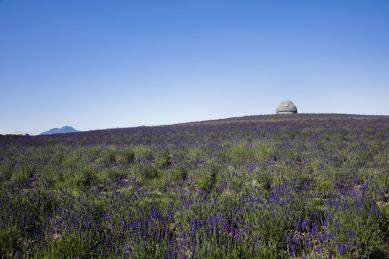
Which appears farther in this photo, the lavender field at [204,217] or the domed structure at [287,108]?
the domed structure at [287,108]

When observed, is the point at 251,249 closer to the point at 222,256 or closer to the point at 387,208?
the point at 222,256

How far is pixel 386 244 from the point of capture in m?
2.30

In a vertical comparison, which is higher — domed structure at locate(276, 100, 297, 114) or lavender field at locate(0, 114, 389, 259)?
domed structure at locate(276, 100, 297, 114)

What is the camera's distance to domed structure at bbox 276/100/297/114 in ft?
121

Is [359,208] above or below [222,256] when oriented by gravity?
above

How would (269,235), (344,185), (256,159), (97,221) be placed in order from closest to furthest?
(269,235) < (97,221) < (344,185) < (256,159)

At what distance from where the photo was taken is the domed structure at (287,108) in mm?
36737

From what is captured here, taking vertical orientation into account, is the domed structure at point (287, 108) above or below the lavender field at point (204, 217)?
above

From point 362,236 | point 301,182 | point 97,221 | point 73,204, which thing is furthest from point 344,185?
point 73,204

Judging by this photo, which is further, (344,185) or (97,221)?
(344,185)

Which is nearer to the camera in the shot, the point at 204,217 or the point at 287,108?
the point at 204,217

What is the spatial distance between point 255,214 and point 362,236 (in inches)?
35.0

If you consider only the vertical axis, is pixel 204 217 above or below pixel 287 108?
below

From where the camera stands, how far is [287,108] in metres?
36.9
